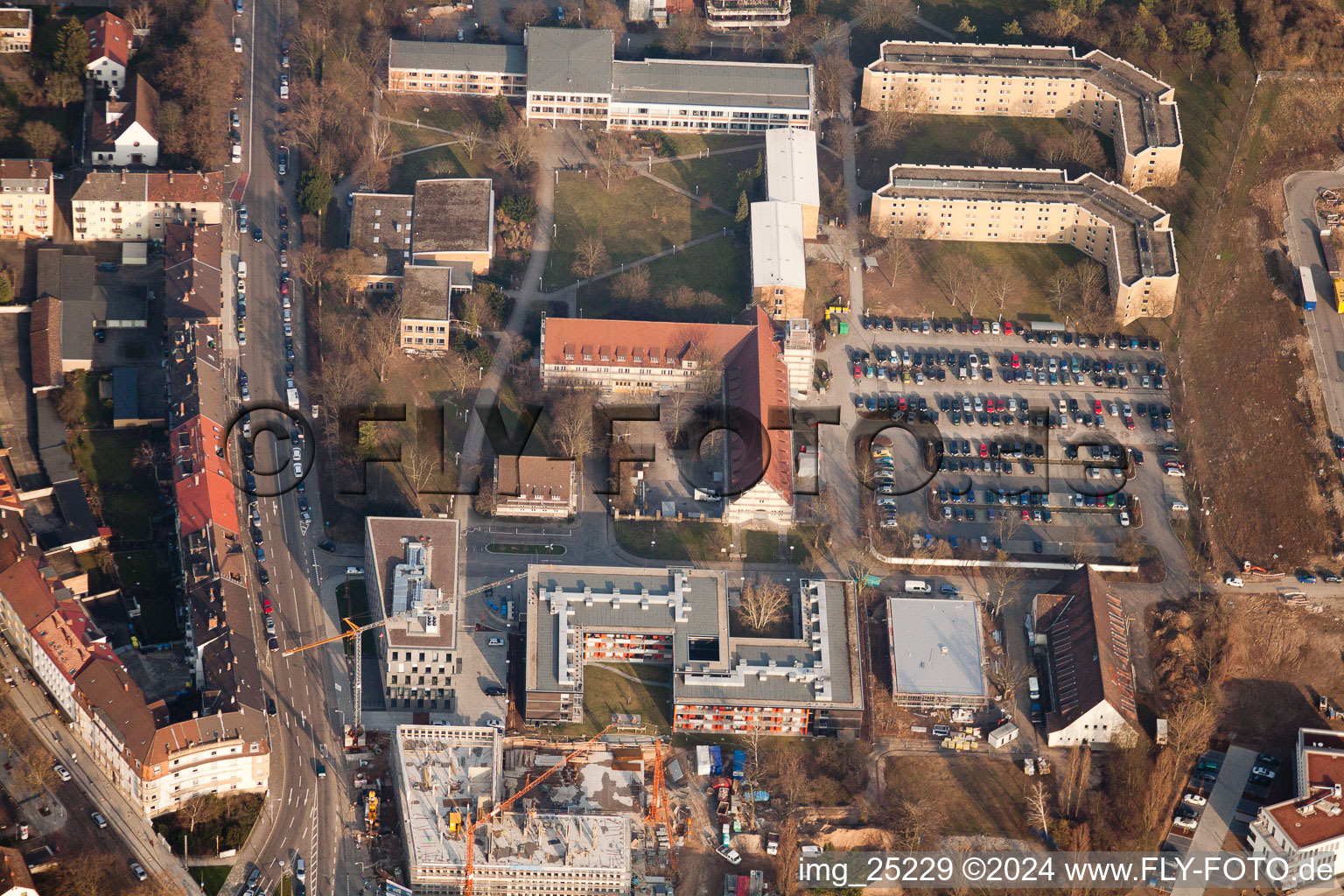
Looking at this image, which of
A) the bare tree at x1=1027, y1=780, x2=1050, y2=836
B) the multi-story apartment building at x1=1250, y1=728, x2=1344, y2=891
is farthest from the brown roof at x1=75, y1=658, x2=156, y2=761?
the multi-story apartment building at x1=1250, y1=728, x2=1344, y2=891

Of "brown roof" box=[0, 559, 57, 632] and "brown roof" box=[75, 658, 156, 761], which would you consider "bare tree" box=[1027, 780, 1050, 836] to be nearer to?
"brown roof" box=[75, 658, 156, 761]

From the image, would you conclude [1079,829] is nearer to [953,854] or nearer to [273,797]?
[953,854]

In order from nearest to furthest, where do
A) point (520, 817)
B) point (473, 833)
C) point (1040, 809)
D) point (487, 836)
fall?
point (473, 833) → point (487, 836) → point (520, 817) → point (1040, 809)

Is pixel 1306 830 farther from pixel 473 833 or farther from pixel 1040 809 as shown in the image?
pixel 473 833

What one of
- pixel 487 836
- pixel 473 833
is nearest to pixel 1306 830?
pixel 487 836

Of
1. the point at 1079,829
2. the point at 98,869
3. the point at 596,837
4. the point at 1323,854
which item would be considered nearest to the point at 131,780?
the point at 98,869

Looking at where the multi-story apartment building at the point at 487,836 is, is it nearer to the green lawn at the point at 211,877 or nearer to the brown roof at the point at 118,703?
the green lawn at the point at 211,877

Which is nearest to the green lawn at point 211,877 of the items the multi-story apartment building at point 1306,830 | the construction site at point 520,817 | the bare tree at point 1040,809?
the construction site at point 520,817
